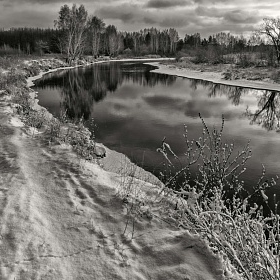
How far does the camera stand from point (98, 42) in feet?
201

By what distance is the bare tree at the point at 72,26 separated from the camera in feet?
147

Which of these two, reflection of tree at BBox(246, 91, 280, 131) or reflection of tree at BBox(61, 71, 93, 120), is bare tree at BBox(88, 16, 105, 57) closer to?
reflection of tree at BBox(61, 71, 93, 120)

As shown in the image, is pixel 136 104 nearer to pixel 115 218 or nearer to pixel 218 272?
pixel 115 218

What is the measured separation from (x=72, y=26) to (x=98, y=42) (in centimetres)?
1659

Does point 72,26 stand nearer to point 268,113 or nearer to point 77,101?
point 77,101

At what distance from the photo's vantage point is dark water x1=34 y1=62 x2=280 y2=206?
28.0 feet

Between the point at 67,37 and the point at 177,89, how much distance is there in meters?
30.2

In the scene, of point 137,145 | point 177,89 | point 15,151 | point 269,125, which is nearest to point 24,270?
point 15,151

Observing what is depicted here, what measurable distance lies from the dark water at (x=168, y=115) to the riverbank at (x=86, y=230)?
252cm

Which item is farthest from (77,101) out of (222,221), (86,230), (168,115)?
(222,221)

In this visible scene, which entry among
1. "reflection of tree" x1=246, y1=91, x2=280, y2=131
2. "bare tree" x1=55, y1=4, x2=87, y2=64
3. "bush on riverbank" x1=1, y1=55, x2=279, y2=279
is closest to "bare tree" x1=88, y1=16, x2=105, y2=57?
"bare tree" x1=55, y1=4, x2=87, y2=64

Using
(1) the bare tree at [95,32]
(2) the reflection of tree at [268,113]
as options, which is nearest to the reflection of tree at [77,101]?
(2) the reflection of tree at [268,113]

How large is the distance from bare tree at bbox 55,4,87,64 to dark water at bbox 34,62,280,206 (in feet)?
84.5

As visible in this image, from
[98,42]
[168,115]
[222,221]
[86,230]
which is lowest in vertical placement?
[168,115]
